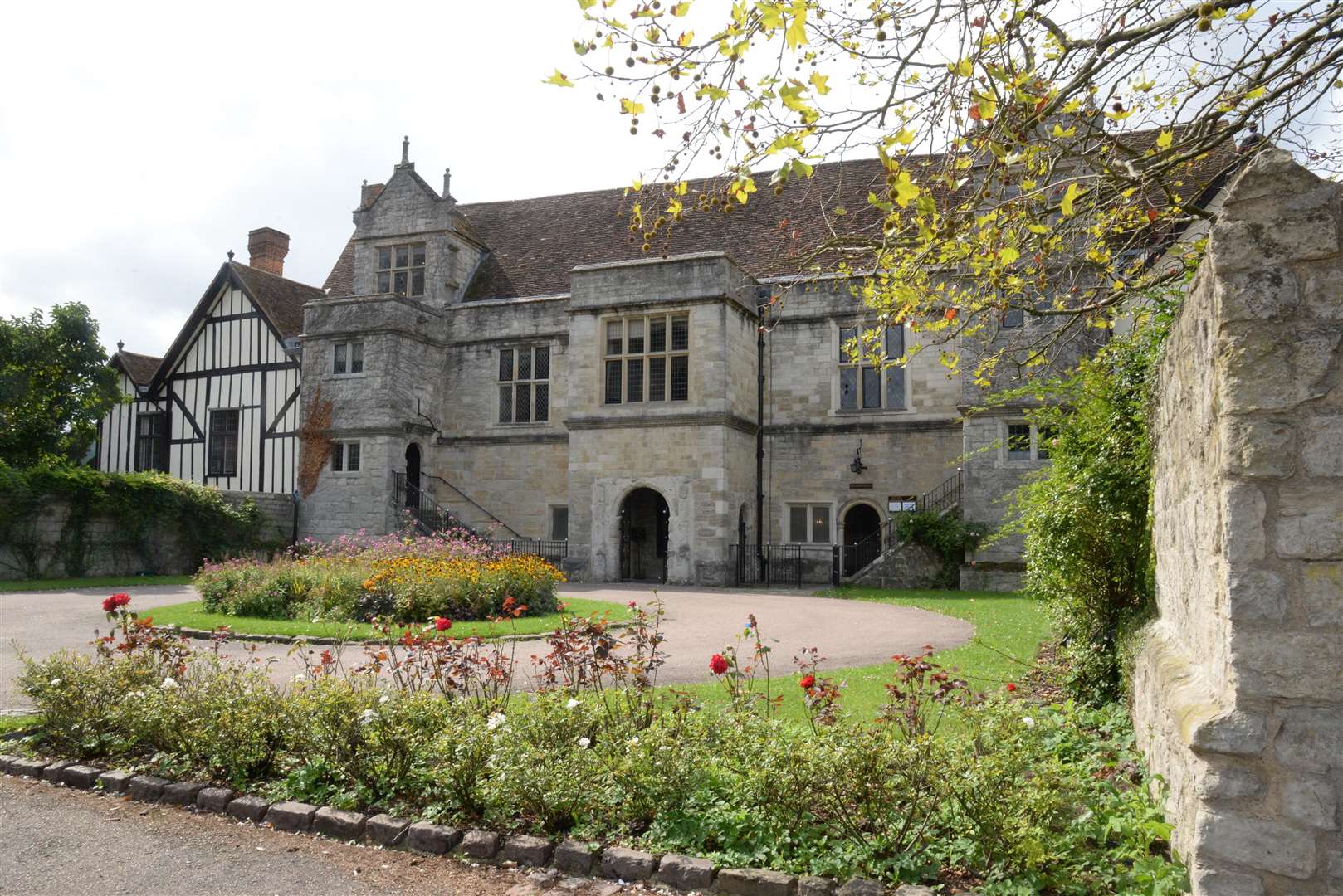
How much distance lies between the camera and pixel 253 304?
1014 inches

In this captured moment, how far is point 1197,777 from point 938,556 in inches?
636

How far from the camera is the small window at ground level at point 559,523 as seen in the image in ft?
78.1

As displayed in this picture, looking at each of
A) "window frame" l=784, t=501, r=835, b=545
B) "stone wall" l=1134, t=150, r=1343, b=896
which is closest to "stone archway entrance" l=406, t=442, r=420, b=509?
"window frame" l=784, t=501, r=835, b=545

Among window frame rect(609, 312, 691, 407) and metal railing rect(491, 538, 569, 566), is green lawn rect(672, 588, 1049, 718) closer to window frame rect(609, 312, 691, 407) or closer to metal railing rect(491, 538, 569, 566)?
window frame rect(609, 312, 691, 407)

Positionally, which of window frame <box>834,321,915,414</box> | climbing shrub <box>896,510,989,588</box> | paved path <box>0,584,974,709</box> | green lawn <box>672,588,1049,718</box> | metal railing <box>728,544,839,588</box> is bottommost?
paved path <box>0,584,974,709</box>

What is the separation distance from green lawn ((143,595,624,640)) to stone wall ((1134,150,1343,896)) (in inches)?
309

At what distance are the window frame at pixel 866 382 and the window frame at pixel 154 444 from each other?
1893 cm

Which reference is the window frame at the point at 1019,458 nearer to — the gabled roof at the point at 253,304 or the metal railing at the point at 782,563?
the metal railing at the point at 782,563

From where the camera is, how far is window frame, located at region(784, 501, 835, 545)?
851 inches

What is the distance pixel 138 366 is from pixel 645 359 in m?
17.0

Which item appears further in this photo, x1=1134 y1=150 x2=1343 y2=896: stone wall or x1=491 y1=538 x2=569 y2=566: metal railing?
x1=491 y1=538 x2=569 y2=566: metal railing

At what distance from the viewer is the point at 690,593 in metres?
17.9

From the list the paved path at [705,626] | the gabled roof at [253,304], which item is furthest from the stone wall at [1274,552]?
the gabled roof at [253,304]

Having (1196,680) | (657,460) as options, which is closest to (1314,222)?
(1196,680)
